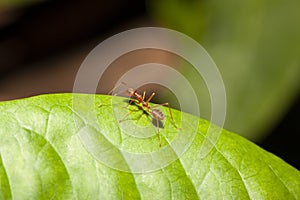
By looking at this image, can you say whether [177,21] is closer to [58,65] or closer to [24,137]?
[58,65]

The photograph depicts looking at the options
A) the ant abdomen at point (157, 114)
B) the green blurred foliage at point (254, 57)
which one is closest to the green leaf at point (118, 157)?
the ant abdomen at point (157, 114)

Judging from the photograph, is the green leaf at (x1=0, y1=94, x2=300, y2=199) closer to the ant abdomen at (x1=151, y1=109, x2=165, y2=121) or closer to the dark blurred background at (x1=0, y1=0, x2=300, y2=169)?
the ant abdomen at (x1=151, y1=109, x2=165, y2=121)

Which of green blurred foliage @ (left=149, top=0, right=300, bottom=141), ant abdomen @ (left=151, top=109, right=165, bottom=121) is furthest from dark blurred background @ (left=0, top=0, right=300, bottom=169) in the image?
ant abdomen @ (left=151, top=109, right=165, bottom=121)

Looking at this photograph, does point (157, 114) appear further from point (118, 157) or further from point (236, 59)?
point (236, 59)

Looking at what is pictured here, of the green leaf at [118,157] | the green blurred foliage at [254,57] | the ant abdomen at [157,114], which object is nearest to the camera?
the green leaf at [118,157]

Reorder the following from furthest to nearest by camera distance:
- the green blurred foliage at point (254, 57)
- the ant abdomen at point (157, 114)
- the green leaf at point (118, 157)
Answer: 1. the green blurred foliage at point (254, 57)
2. the ant abdomen at point (157, 114)
3. the green leaf at point (118, 157)

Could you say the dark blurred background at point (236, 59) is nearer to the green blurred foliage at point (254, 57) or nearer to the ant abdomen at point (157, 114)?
the green blurred foliage at point (254, 57)
